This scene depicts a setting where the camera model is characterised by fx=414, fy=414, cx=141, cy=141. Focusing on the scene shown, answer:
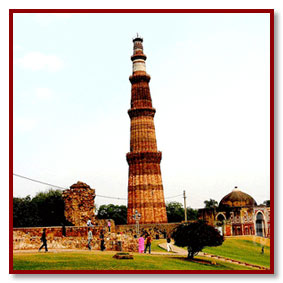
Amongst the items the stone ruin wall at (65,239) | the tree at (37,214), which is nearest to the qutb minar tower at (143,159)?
the tree at (37,214)

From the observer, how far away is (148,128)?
2000 inches

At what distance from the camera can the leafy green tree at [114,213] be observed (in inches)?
2924

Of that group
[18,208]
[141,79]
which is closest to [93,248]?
[18,208]

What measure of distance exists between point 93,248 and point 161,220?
28.0 metres

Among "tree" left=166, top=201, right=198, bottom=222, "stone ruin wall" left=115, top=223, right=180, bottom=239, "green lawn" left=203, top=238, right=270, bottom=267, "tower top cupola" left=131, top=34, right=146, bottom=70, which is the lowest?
"tree" left=166, top=201, right=198, bottom=222

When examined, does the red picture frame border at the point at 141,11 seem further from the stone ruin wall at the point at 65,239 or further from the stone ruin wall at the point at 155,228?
the stone ruin wall at the point at 155,228

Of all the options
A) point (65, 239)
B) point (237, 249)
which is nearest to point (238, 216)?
point (237, 249)

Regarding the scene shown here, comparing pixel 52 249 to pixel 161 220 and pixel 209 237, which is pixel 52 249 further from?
pixel 161 220

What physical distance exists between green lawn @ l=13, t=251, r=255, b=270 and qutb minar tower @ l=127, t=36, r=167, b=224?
3010cm

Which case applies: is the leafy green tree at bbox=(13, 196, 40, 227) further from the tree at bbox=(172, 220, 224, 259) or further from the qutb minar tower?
the qutb minar tower

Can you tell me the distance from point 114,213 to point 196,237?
2222 inches

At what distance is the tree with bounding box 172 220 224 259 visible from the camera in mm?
21469

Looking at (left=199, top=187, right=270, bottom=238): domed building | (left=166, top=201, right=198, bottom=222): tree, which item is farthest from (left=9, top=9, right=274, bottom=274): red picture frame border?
(left=166, top=201, right=198, bottom=222): tree

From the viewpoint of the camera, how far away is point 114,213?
76812 millimetres
